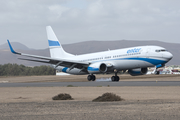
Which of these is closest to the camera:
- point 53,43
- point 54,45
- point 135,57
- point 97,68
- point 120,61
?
point 135,57

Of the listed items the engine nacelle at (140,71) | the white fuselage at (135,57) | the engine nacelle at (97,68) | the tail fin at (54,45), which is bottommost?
the engine nacelle at (140,71)

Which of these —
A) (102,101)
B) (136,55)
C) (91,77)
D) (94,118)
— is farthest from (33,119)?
(91,77)

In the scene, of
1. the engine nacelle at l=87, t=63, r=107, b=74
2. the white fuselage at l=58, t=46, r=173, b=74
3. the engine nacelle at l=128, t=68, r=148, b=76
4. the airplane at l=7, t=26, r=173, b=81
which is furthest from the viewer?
the engine nacelle at l=128, t=68, r=148, b=76

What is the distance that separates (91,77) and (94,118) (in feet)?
125

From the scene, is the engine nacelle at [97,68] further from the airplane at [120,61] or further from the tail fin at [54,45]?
the tail fin at [54,45]

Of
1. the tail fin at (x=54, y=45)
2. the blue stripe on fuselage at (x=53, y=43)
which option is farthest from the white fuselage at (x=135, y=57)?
the blue stripe on fuselage at (x=53, y=43)

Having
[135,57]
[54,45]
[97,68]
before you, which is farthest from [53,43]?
[135,57]

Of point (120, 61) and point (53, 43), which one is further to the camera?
point (53, 43)

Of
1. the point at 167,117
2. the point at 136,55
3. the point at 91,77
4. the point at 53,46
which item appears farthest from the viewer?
the point at 53,46

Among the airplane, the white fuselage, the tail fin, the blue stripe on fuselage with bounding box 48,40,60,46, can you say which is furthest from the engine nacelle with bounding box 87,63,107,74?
the blue stripe on fuselage with bounding box 48,40,60,46

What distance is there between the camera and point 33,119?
36.6ft

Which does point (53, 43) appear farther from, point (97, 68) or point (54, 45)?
point (97, 68)

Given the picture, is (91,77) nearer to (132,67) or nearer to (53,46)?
(132,67)

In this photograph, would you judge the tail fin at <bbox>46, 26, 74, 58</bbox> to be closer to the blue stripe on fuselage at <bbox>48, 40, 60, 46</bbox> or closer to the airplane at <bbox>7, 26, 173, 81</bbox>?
the blue stripe on fuselage at <bbox>48, 40, 60, 46</bbox>
